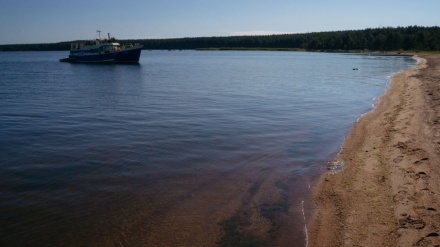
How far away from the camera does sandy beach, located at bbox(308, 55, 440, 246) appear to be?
8016 millimetres

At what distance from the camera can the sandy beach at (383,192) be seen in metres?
8.02

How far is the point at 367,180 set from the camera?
36.8 feet

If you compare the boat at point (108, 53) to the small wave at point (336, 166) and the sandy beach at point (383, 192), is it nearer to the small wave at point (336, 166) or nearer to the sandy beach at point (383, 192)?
the sandy beach at point (383, 192)

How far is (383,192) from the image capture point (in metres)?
10.2

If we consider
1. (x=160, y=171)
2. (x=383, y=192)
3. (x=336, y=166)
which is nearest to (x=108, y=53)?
(x=160, y=171)

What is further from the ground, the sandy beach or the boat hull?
the boat hull

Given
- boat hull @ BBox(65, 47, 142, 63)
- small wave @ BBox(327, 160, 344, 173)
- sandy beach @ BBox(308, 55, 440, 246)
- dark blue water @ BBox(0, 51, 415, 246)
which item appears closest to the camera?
sandy beach @ BBox(308, 55, 440, 246)

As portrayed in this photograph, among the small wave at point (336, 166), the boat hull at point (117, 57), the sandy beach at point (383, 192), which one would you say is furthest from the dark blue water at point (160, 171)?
the boat hull at point (117, 57)

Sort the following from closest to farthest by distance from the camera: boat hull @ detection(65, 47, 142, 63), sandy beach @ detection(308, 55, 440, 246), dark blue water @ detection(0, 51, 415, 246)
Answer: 1. sandy beach @ detection(308, 55, 440, 246)
2. dark blue water @ detection(0, 51, 415, 246)
3. boat hull @ detection(65, 47, 142, 63)

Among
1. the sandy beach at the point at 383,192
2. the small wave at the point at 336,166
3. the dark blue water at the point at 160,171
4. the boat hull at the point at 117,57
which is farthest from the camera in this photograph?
the boat hull at the point at 117,57

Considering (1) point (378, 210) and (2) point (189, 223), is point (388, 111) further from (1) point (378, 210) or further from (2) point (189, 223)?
(2) point (189, 223)

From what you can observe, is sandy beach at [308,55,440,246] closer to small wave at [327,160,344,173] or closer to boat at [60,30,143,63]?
small wave at [327,160,344,173]

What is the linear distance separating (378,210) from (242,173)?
489 cm

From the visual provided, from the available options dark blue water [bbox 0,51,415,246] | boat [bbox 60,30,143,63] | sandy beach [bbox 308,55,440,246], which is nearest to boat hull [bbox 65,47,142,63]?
boat [bbox 60,30,143,63]
